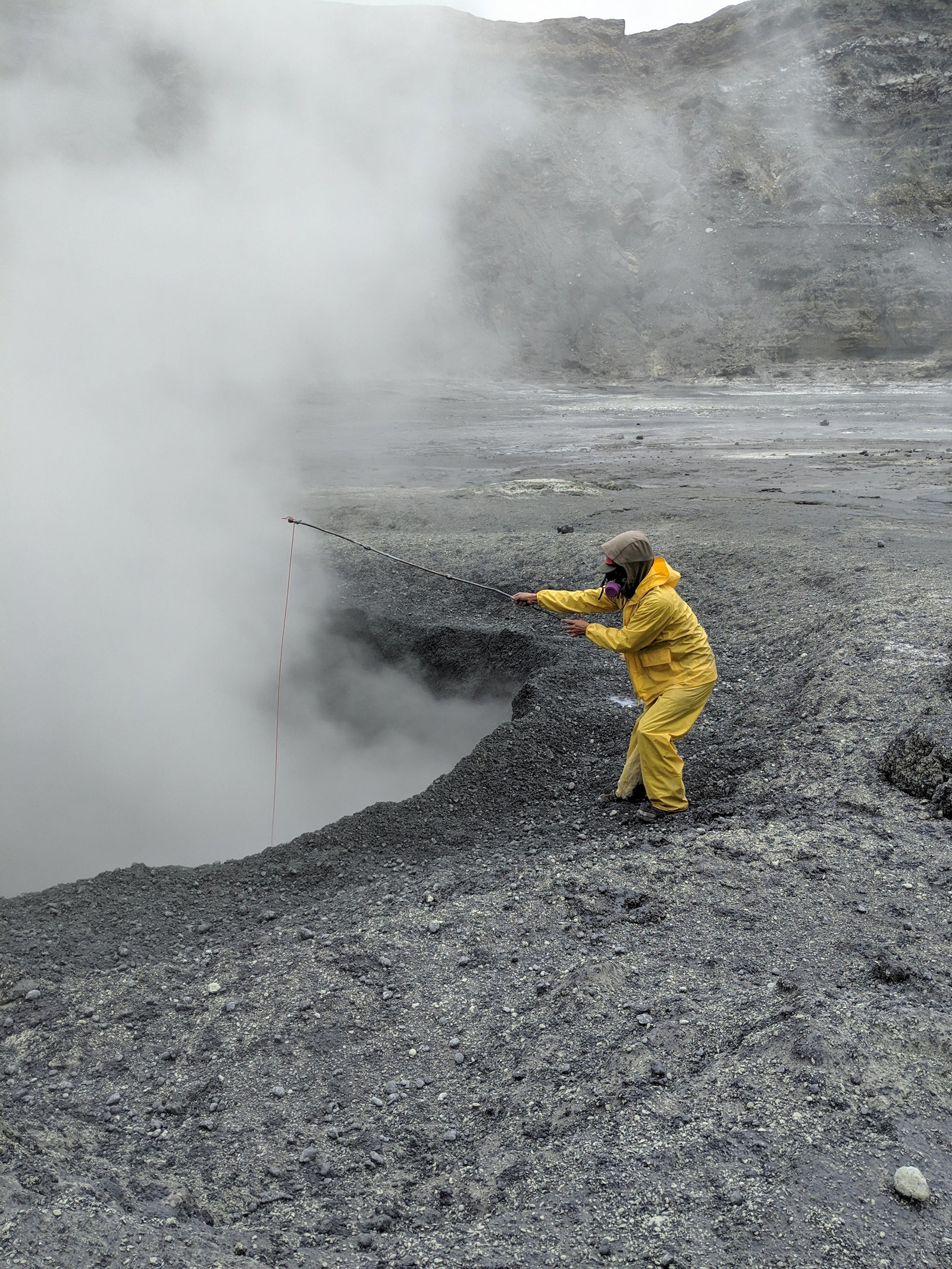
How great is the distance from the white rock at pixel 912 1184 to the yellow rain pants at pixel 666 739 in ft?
6.52

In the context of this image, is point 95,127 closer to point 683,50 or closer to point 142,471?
point 142,471

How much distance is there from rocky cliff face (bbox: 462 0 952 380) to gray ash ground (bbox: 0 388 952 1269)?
21.4 m

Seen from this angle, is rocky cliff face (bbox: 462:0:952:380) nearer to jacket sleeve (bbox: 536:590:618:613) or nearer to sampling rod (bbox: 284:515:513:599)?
sampling rod (bbox: 284:515:513:599)

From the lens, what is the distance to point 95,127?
40.8 feet

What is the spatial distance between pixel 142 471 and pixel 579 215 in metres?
24.5

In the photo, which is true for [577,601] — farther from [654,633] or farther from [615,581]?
[654,633]

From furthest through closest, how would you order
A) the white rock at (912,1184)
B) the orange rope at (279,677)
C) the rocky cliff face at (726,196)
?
the rocky cliff face at (726,196), the orange rope at (279,677), the white rock at (912,1184)

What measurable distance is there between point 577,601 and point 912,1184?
2.53m

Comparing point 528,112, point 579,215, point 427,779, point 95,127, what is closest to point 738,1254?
point 427,779

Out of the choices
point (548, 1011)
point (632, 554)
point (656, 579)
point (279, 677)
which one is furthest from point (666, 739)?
point (279, 677)

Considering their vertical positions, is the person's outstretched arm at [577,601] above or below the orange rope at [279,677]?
above

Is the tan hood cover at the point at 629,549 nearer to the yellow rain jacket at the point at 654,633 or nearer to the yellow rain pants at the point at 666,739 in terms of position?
the yellow rain jacket at the point at 654,633

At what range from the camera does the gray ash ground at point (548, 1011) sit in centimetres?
228

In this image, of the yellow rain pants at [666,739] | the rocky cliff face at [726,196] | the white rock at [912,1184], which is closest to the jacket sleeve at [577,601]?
the yellow rain pants at [666,739]
